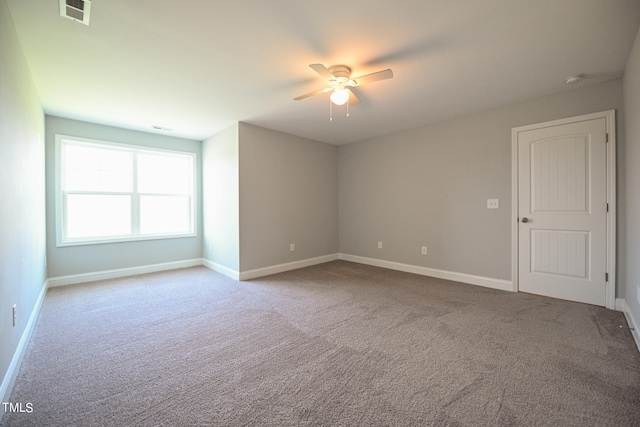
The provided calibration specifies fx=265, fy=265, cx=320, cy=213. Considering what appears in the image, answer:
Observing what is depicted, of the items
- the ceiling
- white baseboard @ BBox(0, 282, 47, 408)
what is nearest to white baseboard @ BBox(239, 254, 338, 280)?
white baseboard @ BBox(0, 282, 47, 408)

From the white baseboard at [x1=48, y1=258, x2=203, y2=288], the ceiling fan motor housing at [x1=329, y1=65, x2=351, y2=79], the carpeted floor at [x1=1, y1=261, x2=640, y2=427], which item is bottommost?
the carpeted floor at [x1=1, y1=261, x2=640, y2=427]

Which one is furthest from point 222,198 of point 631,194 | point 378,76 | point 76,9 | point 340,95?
point 631,194

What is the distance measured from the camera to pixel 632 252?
2.36m

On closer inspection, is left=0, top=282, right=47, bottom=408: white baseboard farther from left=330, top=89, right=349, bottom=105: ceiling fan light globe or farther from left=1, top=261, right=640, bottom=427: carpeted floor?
left=330, top=89, right=349, bottom=105: ceiling fan light globe

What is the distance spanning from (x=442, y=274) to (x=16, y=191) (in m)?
4.84

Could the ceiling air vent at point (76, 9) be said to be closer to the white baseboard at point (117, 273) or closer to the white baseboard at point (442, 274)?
the white baseboard at point (117, 273)

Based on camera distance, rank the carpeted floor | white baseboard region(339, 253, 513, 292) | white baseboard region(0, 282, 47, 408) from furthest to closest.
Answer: white baseboard region(339, 253, 513, 292) < white baseboard region(0, 282, 47, 408) < the carpeted floor

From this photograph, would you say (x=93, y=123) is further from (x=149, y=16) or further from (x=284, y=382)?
(x=284, y=382)

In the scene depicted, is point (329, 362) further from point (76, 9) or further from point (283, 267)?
point (76, 9)

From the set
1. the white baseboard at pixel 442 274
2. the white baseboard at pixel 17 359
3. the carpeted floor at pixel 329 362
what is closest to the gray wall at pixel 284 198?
the white baseboard at pixel 442 274

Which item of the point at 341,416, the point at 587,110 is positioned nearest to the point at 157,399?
the point at 341,416

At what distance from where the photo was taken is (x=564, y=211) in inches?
120

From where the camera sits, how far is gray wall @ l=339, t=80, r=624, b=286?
10.9ft

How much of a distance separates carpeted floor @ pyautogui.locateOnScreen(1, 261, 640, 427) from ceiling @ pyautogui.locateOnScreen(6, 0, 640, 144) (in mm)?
2408
